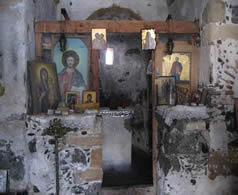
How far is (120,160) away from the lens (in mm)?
5105

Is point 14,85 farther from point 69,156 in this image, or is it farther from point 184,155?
point 184,155

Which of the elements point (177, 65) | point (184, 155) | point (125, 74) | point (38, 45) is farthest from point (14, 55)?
point (125, 74)

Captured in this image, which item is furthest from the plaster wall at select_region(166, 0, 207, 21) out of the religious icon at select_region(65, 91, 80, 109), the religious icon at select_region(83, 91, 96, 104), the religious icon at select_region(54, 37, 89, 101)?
the religious icon at select_region(65, 91, 80, 109)

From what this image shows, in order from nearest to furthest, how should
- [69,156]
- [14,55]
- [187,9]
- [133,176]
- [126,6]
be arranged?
[14,55], [69,156], [187,9], [133,176], [126,6]

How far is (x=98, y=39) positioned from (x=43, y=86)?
119 centimetres

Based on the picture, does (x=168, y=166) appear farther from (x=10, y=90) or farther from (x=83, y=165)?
(x=10, y=90)

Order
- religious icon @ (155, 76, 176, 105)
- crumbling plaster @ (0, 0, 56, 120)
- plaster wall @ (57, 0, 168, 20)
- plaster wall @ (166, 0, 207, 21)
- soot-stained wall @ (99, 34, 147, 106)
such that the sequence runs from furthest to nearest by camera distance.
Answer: soot-stained wall @ (99, 34, 147, 106) < plaster wall @ (57, 0, 168, 20) < religious icon @ (155, 76, 176, 105) < plaster wall @ (166, 0, 207, 21) < crumbling plaster @ (0, 0, 56, 120)

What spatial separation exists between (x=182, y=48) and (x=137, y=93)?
8.85 feet

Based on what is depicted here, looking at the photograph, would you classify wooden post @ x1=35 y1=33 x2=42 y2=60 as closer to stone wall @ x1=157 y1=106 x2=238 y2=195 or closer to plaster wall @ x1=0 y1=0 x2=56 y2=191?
plaster wall @ x1=0 y1=0 x2=56 y2=191

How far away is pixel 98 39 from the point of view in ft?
12.5

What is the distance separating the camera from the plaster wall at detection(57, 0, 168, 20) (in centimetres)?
609

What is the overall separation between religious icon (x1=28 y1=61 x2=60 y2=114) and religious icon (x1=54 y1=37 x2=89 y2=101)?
0.54ft

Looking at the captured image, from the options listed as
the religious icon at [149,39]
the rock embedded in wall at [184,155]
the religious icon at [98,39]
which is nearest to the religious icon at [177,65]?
the religious icon at [149,39]

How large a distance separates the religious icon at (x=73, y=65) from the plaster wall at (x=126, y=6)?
238 cm
